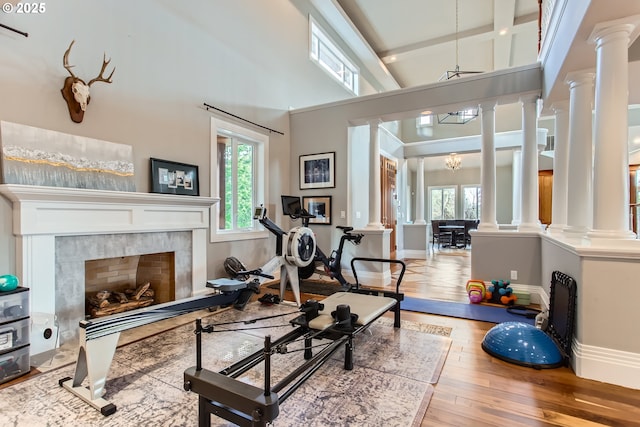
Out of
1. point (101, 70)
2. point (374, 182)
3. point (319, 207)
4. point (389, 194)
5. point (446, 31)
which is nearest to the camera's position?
point (101, 70)

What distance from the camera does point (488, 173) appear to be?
4617 mm

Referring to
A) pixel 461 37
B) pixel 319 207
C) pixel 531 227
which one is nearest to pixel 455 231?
pixel 461 37

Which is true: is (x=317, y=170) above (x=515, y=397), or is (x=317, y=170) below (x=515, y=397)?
above

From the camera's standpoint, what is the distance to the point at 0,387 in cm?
209

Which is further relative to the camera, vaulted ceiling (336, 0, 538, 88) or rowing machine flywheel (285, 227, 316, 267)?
vaulted ceiling (336, 0, 538, 88)

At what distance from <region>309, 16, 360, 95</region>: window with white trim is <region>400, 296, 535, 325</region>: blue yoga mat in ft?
17.1

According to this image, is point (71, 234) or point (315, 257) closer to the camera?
point (71, 234)

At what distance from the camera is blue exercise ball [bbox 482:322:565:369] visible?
243 centimetres

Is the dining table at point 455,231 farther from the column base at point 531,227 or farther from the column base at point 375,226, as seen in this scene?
the column base at point 531,227

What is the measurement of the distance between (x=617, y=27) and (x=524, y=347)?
2537 mm

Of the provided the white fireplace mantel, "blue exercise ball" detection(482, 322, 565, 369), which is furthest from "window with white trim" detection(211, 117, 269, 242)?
"blue exercise ball" detection(482, 322, 565, 369)

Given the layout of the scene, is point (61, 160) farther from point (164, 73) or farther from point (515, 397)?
point (515, 397)

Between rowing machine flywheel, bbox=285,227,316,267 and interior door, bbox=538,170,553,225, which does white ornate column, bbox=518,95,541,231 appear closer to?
rowing machine flywheel, bbox=285,227,316,267

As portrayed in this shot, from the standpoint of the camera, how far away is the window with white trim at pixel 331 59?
663 centimetres
